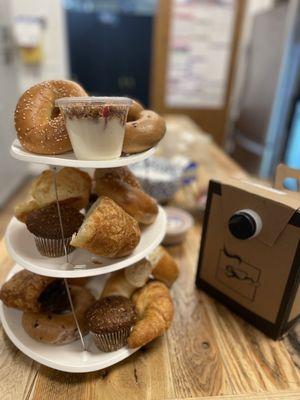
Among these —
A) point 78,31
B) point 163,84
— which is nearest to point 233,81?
point 163,84

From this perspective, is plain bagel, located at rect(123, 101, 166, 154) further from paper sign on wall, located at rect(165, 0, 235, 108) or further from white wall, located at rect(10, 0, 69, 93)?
paper sign on wall, located at rect(165, 0, 235, 108)

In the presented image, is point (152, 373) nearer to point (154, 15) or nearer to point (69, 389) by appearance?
point (69, 389)

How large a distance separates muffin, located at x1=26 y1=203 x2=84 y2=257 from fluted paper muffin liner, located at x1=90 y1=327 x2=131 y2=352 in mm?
163

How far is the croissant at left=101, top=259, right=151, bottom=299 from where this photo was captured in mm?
616

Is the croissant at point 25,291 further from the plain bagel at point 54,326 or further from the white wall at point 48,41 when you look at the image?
the white wall at point 48,41

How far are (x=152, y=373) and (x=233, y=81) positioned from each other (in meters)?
3.62

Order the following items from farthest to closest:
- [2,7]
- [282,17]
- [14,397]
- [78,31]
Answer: [78,31] → [2,7] → [282,17] → [14,397]

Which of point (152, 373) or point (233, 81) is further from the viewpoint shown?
point (233, 81)

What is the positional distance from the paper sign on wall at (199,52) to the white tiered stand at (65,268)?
322 cm

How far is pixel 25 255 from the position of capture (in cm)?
55

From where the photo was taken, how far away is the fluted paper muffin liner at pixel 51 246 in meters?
0.53

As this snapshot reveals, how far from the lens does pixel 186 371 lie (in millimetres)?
540

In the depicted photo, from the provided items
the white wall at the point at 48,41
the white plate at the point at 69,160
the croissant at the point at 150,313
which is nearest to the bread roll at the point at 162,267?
the croissant at the point at 150,313

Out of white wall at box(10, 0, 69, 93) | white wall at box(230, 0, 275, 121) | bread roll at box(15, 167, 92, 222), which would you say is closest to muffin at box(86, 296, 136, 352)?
bread roll at box(15, 167, 92, 222)
